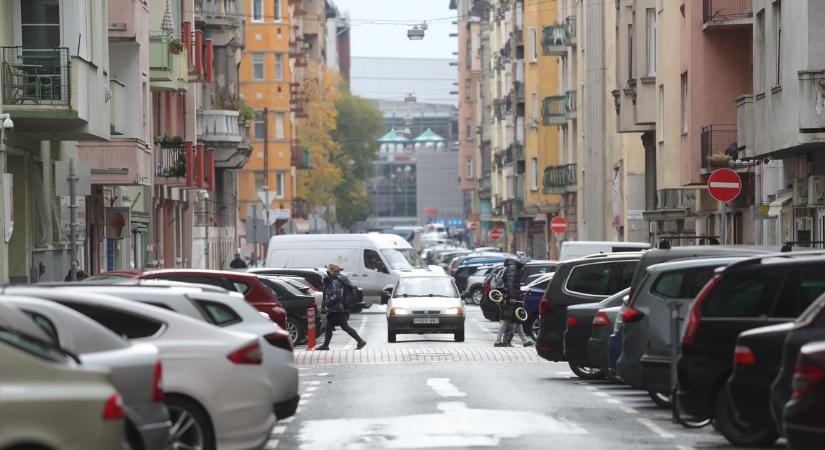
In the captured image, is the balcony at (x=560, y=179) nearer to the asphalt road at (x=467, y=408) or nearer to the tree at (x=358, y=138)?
the asphalt road at (x=467, y=408)

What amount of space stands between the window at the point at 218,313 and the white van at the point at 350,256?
39335 millimetres

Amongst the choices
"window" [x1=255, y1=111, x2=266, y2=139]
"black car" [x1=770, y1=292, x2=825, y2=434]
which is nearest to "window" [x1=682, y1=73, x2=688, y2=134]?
"black car" [x1=770, y1=292, x2=825, y2=434]

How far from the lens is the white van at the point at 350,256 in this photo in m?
55.7

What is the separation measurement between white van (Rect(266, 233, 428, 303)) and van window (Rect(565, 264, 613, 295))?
2921 centimetres

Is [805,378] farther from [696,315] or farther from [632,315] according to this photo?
[632,315]

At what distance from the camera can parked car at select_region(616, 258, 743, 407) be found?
18719 mm

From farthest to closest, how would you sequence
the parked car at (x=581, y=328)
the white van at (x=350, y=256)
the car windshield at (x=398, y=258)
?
the car windshield at (x=398, y=258) → the white van at (x=350, y=256) → the parked car at (x=581, y=328)

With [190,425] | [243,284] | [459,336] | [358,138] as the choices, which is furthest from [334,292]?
[358,138]

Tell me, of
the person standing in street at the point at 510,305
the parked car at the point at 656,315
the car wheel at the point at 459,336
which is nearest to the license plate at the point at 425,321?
Result: the car wheel at the point at 459,336

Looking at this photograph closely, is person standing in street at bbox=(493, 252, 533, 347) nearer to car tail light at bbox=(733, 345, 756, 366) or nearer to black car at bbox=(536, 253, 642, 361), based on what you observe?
black car at bbox=(536, 253, 642, 361)

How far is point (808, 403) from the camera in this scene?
40.7 ft

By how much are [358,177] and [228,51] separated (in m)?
77.1

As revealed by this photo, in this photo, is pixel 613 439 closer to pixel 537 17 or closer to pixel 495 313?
pixel 495 313

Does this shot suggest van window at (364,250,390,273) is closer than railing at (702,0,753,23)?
No
